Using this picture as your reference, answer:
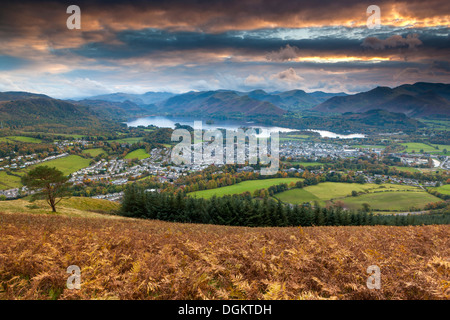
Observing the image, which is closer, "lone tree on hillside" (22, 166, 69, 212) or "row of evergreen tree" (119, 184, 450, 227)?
"lone tree on hillside" (22, 166, 69, 212)

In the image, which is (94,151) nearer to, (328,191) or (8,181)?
(8,181)

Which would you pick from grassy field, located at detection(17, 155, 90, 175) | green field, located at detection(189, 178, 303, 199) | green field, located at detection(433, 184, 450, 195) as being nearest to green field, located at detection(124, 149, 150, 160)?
grassy field, located at detection(17, 155, 90, 175)

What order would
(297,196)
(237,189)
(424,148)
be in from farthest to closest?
(424,148)
(237,189)
(297,196)

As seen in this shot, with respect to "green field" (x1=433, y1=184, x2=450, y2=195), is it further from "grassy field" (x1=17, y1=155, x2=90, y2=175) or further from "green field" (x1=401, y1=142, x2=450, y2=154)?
"grassy field" (x1=17, y1=155, x2=90, y2=175)

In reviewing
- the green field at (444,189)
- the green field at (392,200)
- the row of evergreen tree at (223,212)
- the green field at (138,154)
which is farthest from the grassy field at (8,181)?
Answer: the green field at (444,189)

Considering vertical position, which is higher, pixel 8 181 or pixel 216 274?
pixel 216 274

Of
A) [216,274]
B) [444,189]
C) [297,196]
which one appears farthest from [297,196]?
[216,274]

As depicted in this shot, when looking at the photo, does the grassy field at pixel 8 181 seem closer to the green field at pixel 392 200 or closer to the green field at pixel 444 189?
the green field at pixel 392 200
